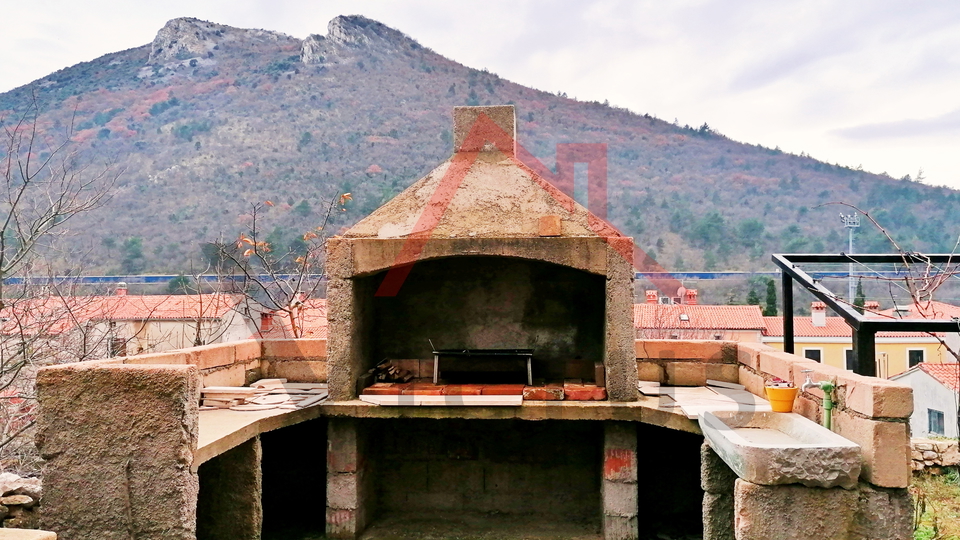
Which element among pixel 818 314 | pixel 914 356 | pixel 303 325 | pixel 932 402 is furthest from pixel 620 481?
pixel 914 356

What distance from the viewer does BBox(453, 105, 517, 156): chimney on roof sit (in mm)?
6877

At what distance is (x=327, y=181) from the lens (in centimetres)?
3922

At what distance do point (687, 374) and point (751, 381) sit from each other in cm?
73

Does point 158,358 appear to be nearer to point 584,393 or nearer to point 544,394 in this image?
point 544,394

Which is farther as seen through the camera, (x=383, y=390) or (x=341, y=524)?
(x=383, y=390)

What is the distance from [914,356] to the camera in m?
26.4

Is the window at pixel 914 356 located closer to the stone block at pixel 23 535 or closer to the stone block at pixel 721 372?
the stone block at pixel 721 372

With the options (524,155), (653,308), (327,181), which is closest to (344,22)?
(327,181)

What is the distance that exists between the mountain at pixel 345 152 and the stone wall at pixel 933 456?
2209 cm

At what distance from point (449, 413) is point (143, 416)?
8.62ft

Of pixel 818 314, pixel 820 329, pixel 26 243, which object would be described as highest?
pixel 26 243

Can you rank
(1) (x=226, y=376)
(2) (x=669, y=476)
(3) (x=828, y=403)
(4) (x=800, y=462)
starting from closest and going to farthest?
(4) (x=800, y=462)
(3) (x=828, y=403)
(1) (x=226, y=376)
(2) (x=669, y=476)

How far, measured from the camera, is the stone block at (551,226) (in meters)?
5.89

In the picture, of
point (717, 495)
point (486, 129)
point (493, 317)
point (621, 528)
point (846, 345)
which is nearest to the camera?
point (717, 495)
